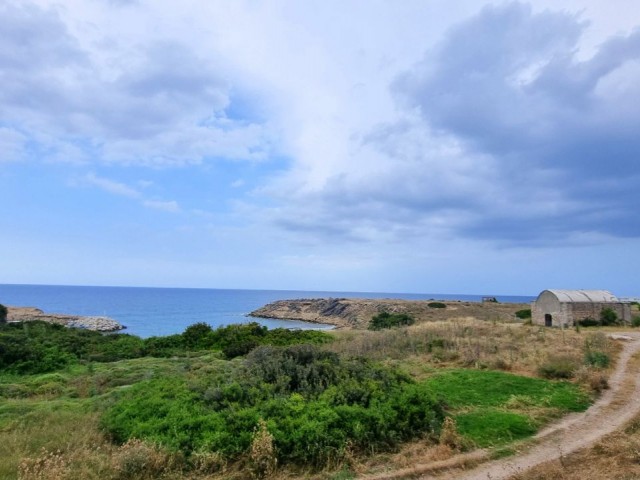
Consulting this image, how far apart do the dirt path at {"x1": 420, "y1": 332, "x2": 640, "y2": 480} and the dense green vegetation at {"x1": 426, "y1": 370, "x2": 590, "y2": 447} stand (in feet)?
1.33

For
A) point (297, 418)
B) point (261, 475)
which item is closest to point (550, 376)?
point (297, 418)

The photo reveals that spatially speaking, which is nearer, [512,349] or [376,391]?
[376,391]

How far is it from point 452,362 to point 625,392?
17.5ft

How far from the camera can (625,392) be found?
38.4 feet

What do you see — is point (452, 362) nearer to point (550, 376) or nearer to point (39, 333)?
point (550, 376)

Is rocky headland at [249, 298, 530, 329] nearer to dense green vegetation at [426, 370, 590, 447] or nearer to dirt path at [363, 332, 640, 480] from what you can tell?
dense green vegetation at [426, 370, 590, 447]

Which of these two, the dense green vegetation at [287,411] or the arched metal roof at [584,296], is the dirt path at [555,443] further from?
the arched metal roof at [584,296]

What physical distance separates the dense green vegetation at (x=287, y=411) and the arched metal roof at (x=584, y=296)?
22355 millimetres

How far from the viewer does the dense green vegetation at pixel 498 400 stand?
8.94 meters

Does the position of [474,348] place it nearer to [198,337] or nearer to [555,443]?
[555,443]

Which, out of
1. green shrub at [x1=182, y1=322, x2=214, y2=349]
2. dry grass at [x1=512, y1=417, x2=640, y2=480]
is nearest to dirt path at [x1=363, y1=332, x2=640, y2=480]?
dry grass at [x1=512, y1=417, x2=640, y2=480]

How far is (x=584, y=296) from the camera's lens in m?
29.3

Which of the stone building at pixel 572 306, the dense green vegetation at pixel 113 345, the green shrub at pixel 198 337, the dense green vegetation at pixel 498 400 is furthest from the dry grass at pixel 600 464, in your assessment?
the stone building at pixel 572 306

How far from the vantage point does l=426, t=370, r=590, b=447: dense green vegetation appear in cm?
894
